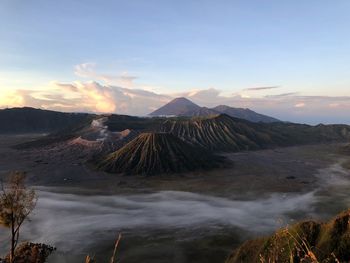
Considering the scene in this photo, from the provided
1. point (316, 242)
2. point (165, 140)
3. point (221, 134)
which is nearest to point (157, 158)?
point (165, 140)

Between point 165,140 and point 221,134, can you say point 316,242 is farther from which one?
point 221,134

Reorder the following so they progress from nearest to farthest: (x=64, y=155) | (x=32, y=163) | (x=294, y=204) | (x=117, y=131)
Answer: (x=294, y=204) → (x=32, y=163) → (x=64, y=155) → (x=117, y=131)

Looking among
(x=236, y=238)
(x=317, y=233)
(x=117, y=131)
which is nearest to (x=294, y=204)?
(x=236, y=238)

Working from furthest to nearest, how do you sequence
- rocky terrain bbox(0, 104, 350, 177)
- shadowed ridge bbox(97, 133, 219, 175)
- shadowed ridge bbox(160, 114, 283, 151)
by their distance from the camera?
shadowed ridge bbox(160, 114, 283, 151) → rocky terrain bbox(0, 104, 350, 177) → shadowed ridge bbox(97, 133, 219, 175)

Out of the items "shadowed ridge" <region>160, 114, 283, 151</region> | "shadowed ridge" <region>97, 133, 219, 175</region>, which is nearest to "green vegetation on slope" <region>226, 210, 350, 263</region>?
"shadowed ridge" <region>97, 133, 219, 175</region>

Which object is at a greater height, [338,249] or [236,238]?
[338,249]

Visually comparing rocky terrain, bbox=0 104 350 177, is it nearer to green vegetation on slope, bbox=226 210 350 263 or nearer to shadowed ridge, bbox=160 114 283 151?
shadowed ridge, bbox=160 114 283 151

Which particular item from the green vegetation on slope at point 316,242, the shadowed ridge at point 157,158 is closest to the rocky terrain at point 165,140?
the shadowed ridge at point 157,158

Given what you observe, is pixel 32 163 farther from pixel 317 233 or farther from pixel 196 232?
pixel 317 233
